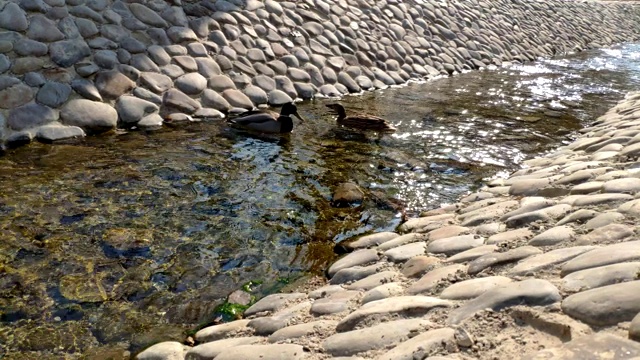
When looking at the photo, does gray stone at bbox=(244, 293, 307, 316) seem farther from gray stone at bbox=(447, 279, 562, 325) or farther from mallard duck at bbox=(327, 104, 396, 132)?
mallard duck at bbox=(327, 104, 396, 132)

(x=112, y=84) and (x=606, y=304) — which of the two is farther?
(x=112, y=84)

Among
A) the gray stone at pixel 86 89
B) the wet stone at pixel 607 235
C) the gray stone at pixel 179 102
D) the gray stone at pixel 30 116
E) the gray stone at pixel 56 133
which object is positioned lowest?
the gray stone at pixel 56 133

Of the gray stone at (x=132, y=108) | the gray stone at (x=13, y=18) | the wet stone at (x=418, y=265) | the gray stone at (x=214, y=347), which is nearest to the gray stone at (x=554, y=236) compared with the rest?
the wet stone at (x=418, y=265)

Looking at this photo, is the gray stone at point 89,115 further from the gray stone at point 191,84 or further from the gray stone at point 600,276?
the gray stone at point 600,276

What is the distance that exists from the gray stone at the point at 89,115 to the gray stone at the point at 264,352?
4426 millimetres

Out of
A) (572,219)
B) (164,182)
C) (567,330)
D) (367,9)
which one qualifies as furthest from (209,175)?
(367,9)

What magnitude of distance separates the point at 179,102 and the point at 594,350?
6177 mm

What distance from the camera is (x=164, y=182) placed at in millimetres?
5207

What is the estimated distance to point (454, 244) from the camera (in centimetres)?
366

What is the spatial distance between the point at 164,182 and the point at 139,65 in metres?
2.83

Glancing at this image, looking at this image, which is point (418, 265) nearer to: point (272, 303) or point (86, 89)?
point (272, 303)

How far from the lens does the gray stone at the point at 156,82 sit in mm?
7316

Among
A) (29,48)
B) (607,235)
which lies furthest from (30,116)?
(607,235)

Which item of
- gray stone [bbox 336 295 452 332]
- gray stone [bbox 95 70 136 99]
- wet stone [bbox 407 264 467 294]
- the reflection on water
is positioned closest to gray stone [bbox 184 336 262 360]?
the reflection on water
